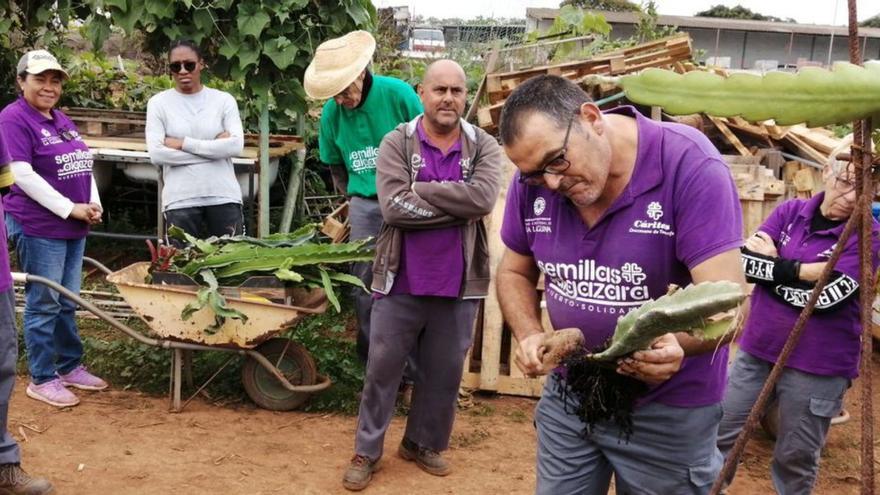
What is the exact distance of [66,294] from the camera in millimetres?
4500

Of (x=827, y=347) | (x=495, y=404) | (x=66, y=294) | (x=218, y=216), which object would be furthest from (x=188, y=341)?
(x=827, y=347)

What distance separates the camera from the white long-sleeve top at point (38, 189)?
4914 mm

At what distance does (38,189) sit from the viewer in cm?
494

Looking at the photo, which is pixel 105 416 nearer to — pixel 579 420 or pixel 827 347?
pixel 579 420

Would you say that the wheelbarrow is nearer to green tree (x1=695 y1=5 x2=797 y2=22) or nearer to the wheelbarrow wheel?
the wheelbarrow wheel

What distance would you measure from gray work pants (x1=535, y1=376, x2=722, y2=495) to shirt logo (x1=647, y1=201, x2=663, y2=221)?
0.54 metres

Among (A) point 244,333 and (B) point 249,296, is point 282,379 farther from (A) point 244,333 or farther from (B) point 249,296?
(B) point 249,296

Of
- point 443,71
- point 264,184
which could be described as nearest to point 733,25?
point 264,184

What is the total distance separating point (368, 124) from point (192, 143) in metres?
1.26

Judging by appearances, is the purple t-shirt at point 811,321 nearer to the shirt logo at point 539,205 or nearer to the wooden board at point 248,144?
the shirt logo at point 539,205

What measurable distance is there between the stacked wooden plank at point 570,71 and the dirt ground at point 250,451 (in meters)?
2.34

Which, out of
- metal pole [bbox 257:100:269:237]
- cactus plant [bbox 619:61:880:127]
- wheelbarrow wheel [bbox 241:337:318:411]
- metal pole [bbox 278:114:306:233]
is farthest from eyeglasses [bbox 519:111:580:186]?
metal pole [bbox 278:114:306:233]

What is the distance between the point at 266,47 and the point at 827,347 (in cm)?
449

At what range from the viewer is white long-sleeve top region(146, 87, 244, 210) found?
5.62m
